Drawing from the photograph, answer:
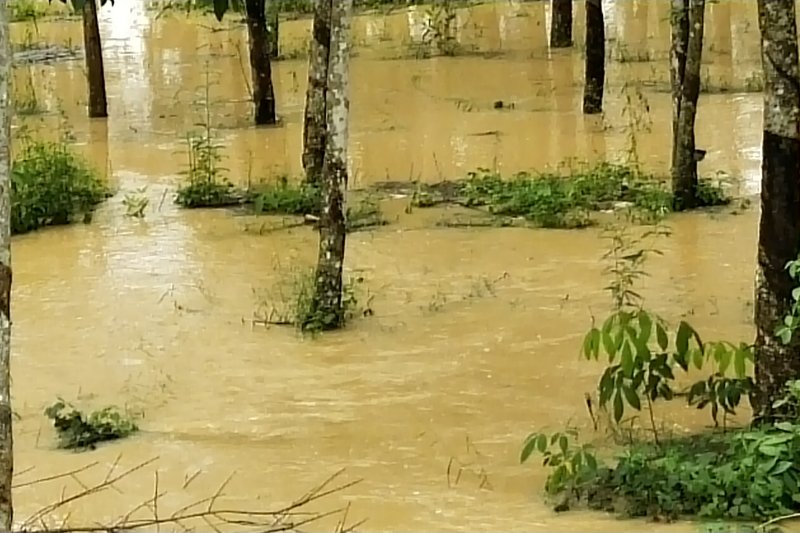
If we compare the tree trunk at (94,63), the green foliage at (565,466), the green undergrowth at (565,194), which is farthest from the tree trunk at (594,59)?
the green foliage at (565,466)

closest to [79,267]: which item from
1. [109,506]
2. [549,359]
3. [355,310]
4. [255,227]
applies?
[255,227]

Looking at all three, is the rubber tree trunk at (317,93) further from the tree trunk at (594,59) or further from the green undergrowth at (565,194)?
the tree trunk at (594,59)

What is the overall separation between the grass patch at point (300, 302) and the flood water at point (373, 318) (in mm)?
119

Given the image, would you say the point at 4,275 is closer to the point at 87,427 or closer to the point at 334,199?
the point at 87,427

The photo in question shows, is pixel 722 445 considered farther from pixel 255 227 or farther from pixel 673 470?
pixel 255 227

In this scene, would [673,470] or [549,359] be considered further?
[549,359]

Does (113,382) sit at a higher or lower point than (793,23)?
lower

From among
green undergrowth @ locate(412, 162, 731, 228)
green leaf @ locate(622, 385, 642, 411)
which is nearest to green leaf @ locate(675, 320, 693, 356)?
green leaf @ locate(622, 385, 642, 411)

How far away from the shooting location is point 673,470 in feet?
16.9

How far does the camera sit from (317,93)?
468 inches

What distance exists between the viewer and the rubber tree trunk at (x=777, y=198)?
215 inches

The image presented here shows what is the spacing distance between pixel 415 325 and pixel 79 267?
3263 millimetres

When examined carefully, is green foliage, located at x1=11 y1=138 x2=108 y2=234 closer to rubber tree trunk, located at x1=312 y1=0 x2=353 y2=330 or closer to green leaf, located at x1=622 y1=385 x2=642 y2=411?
rubber tree trunk, located at x1=312 y1=0 x2=353 y2=330

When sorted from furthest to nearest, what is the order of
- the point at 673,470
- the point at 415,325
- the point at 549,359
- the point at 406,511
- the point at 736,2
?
the point at 736,2 → the point at 415,325 → the point at 549,359 → the point at 406,511 → the point at 673,470
